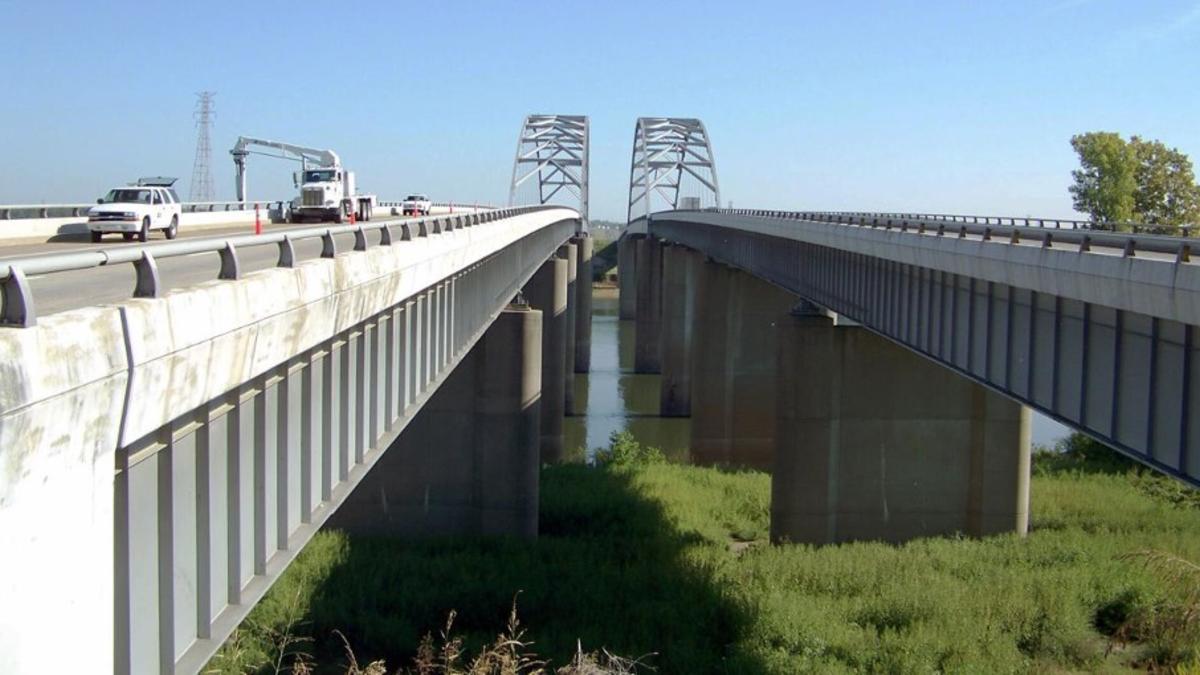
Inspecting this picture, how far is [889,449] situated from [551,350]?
2325 centimetres

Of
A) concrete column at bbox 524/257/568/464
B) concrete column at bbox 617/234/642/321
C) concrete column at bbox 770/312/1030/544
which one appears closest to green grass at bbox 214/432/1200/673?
concrete column at bbox 770/312/1030/544

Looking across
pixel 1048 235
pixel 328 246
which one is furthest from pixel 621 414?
pixel 328 246

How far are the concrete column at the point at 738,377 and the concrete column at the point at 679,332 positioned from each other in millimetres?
4851

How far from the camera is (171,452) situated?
9.03 m

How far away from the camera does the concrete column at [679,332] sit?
68188 mm

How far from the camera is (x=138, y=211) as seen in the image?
25.4m

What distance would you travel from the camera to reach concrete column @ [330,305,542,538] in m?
32.4

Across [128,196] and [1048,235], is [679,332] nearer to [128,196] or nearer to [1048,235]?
[128,196]

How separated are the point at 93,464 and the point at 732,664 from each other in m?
16.4

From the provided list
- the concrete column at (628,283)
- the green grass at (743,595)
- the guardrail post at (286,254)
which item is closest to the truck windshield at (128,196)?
the green grass at (743,595)

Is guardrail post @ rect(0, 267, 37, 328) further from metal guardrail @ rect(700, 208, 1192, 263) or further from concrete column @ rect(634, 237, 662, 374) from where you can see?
concrete column @ rect(634, 237, 662, 374)

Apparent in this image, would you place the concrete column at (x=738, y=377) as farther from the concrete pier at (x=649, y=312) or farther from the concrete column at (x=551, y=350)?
the concrete pier at (x=649, y=312)

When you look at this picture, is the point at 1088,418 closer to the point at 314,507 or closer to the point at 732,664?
the point at 732,664

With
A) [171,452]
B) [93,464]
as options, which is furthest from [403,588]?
[93,464]
